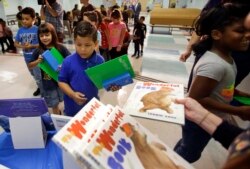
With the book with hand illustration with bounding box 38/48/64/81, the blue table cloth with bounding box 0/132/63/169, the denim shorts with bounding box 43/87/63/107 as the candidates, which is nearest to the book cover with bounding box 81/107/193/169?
the blue table cloth with bounding box 0/132/63/169

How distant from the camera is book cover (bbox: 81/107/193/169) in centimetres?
49

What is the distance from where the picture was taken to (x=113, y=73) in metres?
1.12

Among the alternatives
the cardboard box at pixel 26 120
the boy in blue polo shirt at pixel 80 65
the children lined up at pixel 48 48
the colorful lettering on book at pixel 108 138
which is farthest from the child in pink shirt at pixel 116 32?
the colorful lettering on book at pixel 108 138

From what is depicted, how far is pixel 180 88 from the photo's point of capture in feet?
3.06

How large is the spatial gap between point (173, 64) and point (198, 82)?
142 inches

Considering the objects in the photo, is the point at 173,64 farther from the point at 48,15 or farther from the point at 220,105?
the point at 220,105

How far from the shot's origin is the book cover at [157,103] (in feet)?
2.62

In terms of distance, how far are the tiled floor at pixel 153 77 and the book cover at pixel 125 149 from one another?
4.07ft

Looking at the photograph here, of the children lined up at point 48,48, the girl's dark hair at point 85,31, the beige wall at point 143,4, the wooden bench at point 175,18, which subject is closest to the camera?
the girl's dark hair at point 85,31

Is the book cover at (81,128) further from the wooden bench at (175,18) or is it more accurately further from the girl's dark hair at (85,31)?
the wooden bench at (175,18)

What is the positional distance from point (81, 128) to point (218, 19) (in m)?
0.77

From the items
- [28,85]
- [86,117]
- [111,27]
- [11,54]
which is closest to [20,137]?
[86,117]

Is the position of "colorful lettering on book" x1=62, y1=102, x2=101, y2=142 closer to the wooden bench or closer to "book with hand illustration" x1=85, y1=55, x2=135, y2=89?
"book with hand illustration" x1=85, y1=55, x2=135, y2=89

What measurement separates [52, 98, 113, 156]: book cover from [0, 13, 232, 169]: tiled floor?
1.37m
